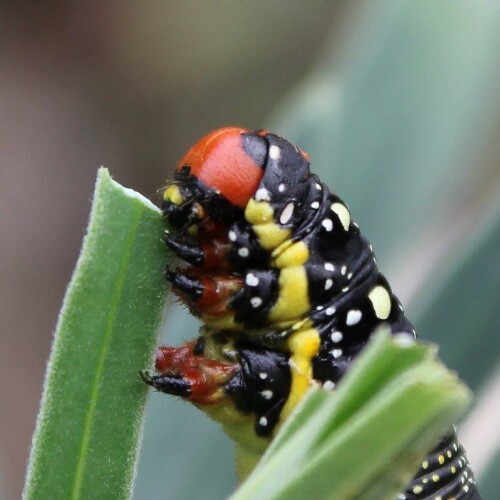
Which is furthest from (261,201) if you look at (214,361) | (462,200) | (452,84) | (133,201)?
(462,200)

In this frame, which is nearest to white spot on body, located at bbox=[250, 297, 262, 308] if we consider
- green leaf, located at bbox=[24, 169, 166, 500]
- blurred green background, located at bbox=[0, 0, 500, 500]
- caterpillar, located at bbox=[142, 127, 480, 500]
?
caterpillar, located at bbox=[142, 127, 480, 500]

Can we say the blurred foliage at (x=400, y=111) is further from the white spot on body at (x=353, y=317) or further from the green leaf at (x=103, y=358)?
the green leaf at (x=103, y=358)

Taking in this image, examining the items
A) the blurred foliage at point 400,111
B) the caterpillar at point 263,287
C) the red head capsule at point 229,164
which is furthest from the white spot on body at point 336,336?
the blurred foliage at point 400,111

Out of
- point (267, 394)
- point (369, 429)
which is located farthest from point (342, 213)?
point (369, 429)

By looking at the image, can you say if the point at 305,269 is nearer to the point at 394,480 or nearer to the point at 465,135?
the point at 394,480

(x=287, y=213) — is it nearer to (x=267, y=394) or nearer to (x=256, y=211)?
(x=256, y=211)

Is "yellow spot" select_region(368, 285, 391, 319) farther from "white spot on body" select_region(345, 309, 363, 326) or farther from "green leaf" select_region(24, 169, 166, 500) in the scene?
"green leaf" select_region(24, 169, 166, 500)

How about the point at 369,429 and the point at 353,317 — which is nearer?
the point at 369,429

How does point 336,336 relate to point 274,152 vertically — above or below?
below
